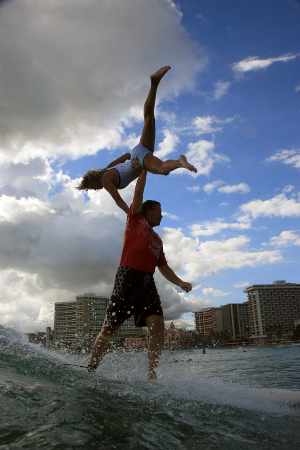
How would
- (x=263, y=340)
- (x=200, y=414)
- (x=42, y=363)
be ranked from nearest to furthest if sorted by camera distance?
(x=200, y=414) → (x=42, y=363) → (x=263, y=340)

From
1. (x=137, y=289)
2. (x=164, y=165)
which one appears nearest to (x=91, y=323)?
(x=137, y=289)

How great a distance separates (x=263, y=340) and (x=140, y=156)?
415 feet

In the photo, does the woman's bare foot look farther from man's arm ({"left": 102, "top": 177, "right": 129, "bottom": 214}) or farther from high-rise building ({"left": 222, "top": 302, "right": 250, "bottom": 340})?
high-rise building ({"left": 222, "top": 302, "right": 250, "bottom": 340})

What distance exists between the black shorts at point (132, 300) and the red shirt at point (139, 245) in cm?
10

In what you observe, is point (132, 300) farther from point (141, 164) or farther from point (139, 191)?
point (141, 164)

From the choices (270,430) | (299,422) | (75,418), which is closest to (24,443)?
(75,418)

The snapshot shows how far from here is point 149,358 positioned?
9.89ft

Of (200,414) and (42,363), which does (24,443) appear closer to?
(200,414)

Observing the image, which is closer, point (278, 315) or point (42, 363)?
point (42, 363)

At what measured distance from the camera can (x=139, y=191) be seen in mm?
3213

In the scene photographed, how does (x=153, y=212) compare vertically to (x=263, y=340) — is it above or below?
above

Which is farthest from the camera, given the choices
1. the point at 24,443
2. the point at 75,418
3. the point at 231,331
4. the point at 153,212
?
the point at 231,331

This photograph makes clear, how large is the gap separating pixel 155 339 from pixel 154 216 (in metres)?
1.43

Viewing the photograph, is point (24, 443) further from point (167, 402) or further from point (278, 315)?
point (278, 315)
